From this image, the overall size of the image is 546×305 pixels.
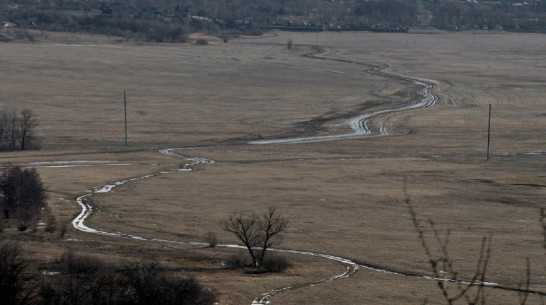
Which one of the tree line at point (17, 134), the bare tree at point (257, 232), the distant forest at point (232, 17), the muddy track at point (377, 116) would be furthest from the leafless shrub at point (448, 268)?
the distant forest at point (232, 17)

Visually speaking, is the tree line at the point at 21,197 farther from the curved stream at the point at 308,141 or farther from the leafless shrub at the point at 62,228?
the curved stream at the point at 308,141

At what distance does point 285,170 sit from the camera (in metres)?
46.4

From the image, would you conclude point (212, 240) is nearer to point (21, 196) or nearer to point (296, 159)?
point (21, 196)

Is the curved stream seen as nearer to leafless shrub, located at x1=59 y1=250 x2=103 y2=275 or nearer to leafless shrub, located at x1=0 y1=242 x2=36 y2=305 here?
leafless shrub, located at x1=59 y1=250 x2=103 y2=275

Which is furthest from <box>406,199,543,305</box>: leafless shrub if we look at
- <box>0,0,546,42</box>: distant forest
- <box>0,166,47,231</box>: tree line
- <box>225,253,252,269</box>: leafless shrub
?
<box>0,0,546,42</box>: distant forest

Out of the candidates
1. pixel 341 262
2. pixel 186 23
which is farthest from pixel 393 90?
pixel 186 23

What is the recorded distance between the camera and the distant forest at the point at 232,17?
134375mm

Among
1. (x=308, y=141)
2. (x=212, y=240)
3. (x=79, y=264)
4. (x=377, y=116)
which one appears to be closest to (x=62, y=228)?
(x=212, y=240)

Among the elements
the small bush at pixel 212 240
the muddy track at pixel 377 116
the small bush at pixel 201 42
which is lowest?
the muddy track at pixel 377 116

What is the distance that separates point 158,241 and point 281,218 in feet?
16.0

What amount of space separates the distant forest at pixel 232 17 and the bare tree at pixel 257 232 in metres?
94.3

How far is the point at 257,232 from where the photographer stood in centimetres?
3095

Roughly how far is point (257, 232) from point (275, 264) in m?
3.62

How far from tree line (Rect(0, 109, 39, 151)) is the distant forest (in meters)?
70.8
